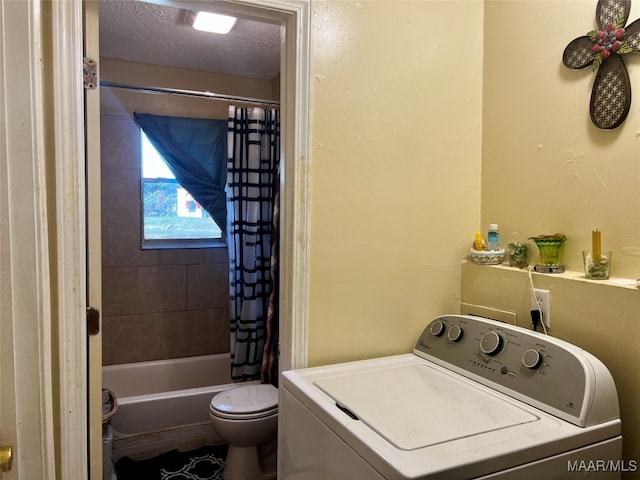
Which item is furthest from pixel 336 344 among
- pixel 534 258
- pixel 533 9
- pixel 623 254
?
pixel 533 9

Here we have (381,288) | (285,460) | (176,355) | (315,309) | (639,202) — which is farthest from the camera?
(176,355)

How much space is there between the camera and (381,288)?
1608 mm

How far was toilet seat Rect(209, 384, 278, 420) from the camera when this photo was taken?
85.0 inches

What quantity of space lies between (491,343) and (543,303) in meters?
0.22

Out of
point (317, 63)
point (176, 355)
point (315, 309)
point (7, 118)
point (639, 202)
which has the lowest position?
point (176, 355)

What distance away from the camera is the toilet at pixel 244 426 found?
2150mm

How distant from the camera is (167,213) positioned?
3.37 meters

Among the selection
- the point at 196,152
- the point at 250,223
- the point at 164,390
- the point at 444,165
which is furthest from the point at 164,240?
the point at 444,165

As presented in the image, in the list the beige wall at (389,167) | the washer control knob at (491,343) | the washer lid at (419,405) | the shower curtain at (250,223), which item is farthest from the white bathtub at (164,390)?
the washer control knob at (491,343)

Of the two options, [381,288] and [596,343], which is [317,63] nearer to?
[381,288]

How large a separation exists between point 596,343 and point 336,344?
0.79 m

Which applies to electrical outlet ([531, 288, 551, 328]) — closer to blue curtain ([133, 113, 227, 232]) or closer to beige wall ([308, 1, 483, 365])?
beige wall ([308, 1, 483, 365])
